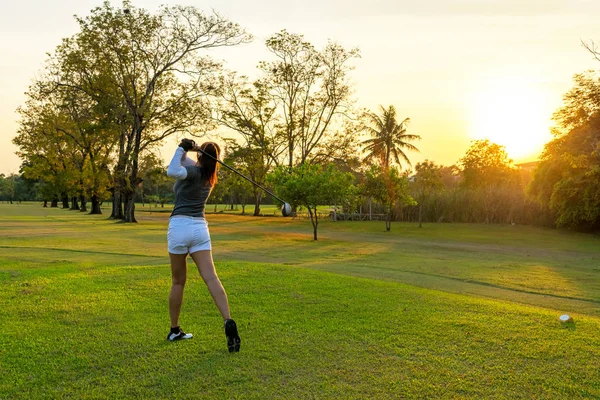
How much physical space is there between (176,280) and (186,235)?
0.55m

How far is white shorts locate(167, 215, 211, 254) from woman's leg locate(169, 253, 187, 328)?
85 mm

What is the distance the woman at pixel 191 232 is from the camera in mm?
4496

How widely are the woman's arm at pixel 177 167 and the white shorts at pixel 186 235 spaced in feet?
1.40

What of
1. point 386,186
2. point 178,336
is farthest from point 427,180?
point 178,336

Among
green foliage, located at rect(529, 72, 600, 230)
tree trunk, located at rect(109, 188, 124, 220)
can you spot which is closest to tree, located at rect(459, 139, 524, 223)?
green foliage, located at rect(529, 72, 600, 230)

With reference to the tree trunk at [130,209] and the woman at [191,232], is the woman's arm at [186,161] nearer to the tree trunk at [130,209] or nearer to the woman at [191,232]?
the woman at [191,232]

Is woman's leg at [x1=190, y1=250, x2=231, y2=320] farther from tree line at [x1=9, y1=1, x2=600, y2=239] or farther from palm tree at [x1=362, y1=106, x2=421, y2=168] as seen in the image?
palm tree at [x1=362, y1=106, x2=421, y2=168]

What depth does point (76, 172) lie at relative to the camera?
50250 millimetres

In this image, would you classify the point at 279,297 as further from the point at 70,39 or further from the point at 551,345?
the point at 70,39

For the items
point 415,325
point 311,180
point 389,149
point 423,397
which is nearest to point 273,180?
point 311,180

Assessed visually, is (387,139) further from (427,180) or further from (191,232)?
(191,232)

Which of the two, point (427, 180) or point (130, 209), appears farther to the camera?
point (427, 180)

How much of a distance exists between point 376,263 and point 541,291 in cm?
537

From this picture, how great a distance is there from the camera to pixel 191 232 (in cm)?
454
